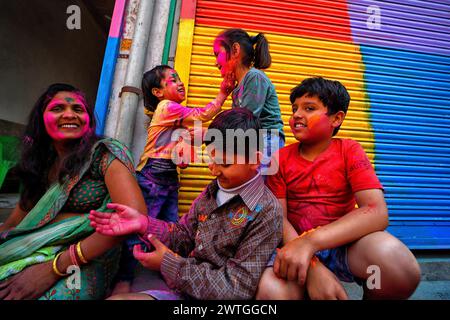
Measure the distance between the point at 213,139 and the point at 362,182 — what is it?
0.79m

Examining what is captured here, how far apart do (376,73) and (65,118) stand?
3587 mm

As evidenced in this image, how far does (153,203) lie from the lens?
7.02 feet

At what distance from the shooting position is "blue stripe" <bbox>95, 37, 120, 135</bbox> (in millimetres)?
2894

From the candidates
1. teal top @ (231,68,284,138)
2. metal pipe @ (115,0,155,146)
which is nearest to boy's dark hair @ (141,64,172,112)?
metal pipe @ (115,0,155,146)

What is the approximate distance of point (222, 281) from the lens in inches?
42.1

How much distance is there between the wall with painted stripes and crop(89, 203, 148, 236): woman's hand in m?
1.64

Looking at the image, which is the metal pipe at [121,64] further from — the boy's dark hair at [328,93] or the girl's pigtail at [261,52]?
the boy's dark hair at [328,93]

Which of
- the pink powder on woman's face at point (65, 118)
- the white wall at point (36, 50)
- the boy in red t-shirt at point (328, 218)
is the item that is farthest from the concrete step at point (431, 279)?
the white wall at point (36, 50)

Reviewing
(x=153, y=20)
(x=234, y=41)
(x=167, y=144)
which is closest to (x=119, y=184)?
(x=167, y=144)

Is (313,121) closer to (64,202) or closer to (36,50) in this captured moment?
(64,202)

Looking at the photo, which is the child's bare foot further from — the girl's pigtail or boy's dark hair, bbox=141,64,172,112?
the girl's pigtail

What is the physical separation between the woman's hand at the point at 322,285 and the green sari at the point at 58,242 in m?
1.03

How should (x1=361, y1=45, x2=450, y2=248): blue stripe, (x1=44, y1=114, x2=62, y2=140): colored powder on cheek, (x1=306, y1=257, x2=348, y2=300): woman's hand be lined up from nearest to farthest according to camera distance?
1. (x1=306, y1=257, x2=348, y2=300): woman's hand
2. (x1=44, y1=114, x2=62, y2=140): colored powder on cheek
3. (x1=361, y1=45, x2=450, y2=248): blue stripe
